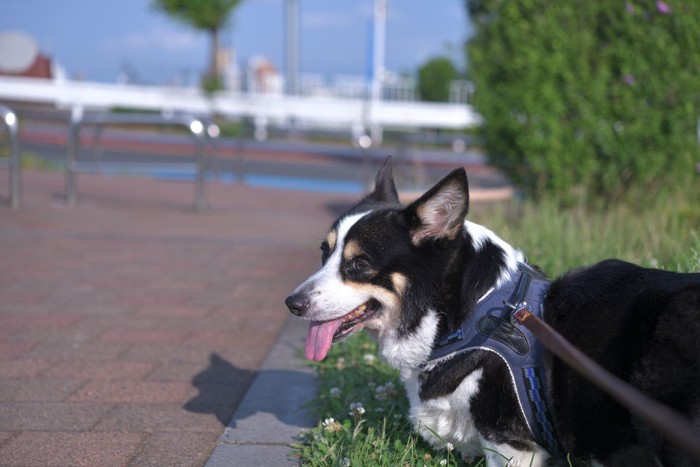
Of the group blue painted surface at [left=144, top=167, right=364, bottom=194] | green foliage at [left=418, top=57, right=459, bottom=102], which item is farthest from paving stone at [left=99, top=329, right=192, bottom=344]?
green foliage at [left=418, top=57, right=459, bottom=102]

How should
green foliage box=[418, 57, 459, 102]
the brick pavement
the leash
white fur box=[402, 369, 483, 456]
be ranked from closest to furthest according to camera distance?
1. the leash
2. white fur box=[402, 369, 483, 456]
3. the brick pavement
4. green foliage box=[418, 57, 459, 102]

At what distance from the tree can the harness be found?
3249cm

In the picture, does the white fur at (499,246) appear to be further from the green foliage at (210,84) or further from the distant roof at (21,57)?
the distant roof at (21,57)

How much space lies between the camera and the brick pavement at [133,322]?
3533mm

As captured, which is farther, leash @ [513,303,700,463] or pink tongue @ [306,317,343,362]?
pink tongue @ [306,317,343,362]

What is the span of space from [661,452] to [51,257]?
20.0ft

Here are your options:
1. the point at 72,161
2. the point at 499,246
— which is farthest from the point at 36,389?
the point at 72,161

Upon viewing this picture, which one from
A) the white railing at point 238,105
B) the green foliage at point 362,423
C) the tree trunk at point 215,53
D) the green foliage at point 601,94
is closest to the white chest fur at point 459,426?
the green foliage at point 362,423

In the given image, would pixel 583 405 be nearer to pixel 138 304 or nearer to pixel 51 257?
pixel 138 304

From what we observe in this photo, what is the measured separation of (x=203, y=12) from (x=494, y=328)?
34217 millimetres

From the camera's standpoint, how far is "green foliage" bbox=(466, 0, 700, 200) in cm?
704

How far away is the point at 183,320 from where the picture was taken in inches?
217

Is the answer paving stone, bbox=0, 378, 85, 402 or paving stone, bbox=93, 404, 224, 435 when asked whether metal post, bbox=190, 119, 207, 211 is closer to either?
paving stone, bbox=0, 378, 85, 402

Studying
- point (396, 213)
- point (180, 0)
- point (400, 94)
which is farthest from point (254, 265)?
point (400, 94)
